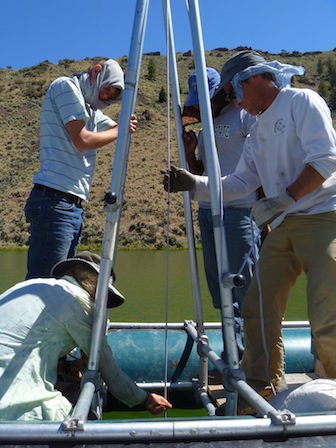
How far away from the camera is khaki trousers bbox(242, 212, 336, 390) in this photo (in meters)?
2.29

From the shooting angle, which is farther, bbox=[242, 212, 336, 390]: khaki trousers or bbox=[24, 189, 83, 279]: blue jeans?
bbox=[24, 189, 83, 279]: blue jeans

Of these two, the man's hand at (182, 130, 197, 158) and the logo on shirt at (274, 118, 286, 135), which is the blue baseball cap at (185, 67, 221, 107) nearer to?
the man's hand at (182, 130, 197, 158)

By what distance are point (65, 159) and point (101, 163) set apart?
3663cm

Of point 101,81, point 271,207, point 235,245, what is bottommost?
point 235,245

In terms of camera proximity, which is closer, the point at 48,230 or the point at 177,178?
the point at 177,178

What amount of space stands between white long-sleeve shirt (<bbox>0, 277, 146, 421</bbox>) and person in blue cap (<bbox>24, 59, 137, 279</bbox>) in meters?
0.55

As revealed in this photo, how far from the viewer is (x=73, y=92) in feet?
9.00

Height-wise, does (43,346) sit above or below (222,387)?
above

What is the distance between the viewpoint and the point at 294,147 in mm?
2438

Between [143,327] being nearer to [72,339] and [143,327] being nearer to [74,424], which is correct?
[72,339]

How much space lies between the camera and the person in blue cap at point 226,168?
3055 mm

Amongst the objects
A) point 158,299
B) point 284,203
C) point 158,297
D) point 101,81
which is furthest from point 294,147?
point 158,297

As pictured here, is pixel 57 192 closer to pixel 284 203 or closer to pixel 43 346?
pixel 43 346

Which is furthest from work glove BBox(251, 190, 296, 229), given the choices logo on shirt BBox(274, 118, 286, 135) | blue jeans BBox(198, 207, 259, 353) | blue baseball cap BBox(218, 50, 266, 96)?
blue baseball cap BBox(218, 50, 266, 96)
